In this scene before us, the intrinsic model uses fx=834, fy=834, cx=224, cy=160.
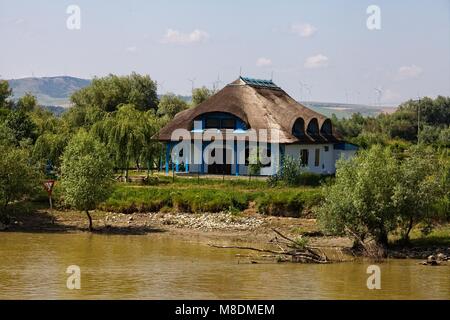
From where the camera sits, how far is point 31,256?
97.7 feet

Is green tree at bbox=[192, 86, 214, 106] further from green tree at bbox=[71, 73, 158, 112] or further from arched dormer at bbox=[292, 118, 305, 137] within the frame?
arched dormer at bbox=[292, 118, 305, 137]

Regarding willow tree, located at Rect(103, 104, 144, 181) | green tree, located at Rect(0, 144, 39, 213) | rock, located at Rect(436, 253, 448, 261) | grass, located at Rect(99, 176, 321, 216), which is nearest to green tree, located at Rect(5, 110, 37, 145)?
willow tree, located at Rect(103, 104, 144, 181)

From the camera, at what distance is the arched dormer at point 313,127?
48334 millimetres

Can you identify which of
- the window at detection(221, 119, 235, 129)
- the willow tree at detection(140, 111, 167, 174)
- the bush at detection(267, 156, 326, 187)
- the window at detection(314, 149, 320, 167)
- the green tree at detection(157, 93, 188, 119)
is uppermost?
the green tree at detection(157, 93, 188, 119)

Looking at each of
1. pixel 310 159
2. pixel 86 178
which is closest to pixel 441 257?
pixel 86 178

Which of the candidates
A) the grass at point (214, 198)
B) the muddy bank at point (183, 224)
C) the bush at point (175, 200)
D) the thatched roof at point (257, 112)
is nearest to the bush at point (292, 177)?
the grass at point (214, 198)

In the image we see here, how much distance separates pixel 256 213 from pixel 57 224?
29.7ft

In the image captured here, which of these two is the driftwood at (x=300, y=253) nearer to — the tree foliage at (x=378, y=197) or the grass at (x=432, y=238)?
the tree foliage at (x=378, y=197)

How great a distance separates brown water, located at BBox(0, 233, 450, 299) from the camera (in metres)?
23.5

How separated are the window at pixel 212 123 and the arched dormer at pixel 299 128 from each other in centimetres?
441

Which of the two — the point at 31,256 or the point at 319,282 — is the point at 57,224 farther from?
the point at 319,282

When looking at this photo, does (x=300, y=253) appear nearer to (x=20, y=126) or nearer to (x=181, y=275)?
(x=181, y=275)

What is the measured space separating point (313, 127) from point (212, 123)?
6.00 m

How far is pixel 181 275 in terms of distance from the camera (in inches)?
1036
